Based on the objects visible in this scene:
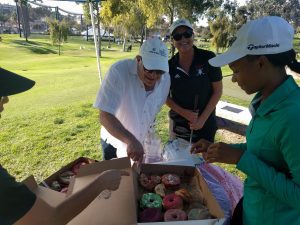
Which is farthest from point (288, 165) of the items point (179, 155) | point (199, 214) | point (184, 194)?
point (179, 155)

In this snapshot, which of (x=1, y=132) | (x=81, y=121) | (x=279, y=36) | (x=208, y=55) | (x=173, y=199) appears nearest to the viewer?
(x=279, y=36)

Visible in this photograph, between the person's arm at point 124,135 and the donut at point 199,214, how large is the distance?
0.58 m

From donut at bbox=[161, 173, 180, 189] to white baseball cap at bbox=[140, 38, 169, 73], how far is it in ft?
2.54

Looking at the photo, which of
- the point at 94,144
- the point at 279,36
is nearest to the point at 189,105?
the point at 279,36

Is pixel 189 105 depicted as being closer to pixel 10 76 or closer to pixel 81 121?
pixel 10 76

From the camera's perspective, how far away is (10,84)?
3.43 feet

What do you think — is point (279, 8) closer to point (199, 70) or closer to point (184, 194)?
point (199, 70)

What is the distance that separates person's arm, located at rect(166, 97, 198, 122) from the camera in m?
2.81

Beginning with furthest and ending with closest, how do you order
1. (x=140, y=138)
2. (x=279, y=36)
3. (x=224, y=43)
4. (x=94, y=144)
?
(x=224, y=43)
(x=94, y=144)
(x=140, y=138)
(x=279, y=36)

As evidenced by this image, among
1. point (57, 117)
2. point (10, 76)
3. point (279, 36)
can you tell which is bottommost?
point (57, 117)

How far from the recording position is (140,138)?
2.40m

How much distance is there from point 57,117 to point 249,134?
21.0ft

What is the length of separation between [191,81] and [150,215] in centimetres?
168

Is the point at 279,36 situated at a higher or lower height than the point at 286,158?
higher
